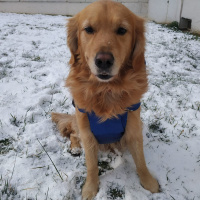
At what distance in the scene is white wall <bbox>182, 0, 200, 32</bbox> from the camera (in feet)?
23.5

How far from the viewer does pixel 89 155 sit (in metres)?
2.14

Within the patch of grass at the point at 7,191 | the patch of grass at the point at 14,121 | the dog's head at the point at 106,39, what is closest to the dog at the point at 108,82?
the dog's head at the point at 106,39

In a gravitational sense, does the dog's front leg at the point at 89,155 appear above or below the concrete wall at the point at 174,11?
below

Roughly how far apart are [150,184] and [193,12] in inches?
276

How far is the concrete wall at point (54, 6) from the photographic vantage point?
9.71 metres

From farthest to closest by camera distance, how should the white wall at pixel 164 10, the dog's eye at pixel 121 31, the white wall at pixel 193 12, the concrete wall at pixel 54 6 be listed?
1. the concrete wall at pixel 54 6
2. the white wall at pixel 164 10
3. the white wall at pixel 193 12
4. the dog's eye at pixel 121 31

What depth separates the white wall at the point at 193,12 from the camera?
23.5 feet

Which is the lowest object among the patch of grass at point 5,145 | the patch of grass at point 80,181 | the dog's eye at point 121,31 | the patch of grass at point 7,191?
the patch of grass at point 80,181

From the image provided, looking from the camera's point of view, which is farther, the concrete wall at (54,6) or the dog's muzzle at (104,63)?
the concrete wall at (54,6)

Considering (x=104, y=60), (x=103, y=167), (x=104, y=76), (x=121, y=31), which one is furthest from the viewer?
(x=103, y=167)

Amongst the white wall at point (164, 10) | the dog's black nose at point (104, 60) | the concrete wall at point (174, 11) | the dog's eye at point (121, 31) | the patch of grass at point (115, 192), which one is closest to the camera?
the dog's black nose at point (104, 60)

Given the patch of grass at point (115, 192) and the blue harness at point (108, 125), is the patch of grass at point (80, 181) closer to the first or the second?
the patch of grass at point (115, 192)

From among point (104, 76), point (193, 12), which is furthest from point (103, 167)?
point (193, 12)

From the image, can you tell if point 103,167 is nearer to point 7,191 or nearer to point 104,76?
point 7,191
